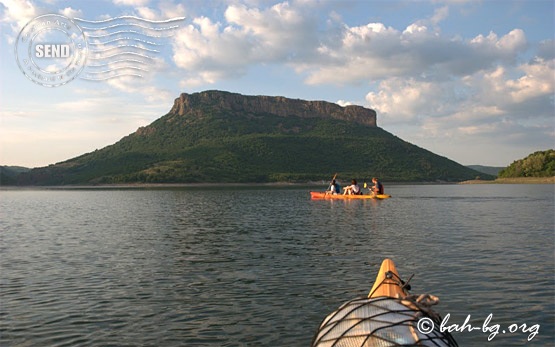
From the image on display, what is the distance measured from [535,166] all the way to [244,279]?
6431 inches

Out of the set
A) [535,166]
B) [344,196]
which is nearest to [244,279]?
[344,196]

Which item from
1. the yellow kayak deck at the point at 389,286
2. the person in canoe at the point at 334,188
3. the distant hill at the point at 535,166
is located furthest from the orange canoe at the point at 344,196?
the distant hill at the point at 535,166

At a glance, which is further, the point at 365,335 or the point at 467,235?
the point at 467,235

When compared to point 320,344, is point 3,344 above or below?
below

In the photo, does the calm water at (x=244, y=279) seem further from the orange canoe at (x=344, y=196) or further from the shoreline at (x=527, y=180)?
the shoreline at (x=527, y=180)

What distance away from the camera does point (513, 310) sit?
513 inches

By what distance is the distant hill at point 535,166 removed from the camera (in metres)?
149

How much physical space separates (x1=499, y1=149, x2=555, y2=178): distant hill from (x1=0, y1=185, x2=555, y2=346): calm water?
13365 centimetres

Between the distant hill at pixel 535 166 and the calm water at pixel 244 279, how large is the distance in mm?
133652

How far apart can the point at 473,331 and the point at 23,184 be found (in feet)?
659

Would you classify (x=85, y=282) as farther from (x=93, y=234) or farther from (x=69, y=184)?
(x=69, y=184)

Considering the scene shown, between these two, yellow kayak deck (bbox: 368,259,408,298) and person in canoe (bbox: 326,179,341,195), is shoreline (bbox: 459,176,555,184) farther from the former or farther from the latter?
yellow kayak deck (bbox: 368,259,408,298)

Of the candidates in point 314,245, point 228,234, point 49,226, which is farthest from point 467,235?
point 49,226

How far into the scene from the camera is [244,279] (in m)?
17.2
